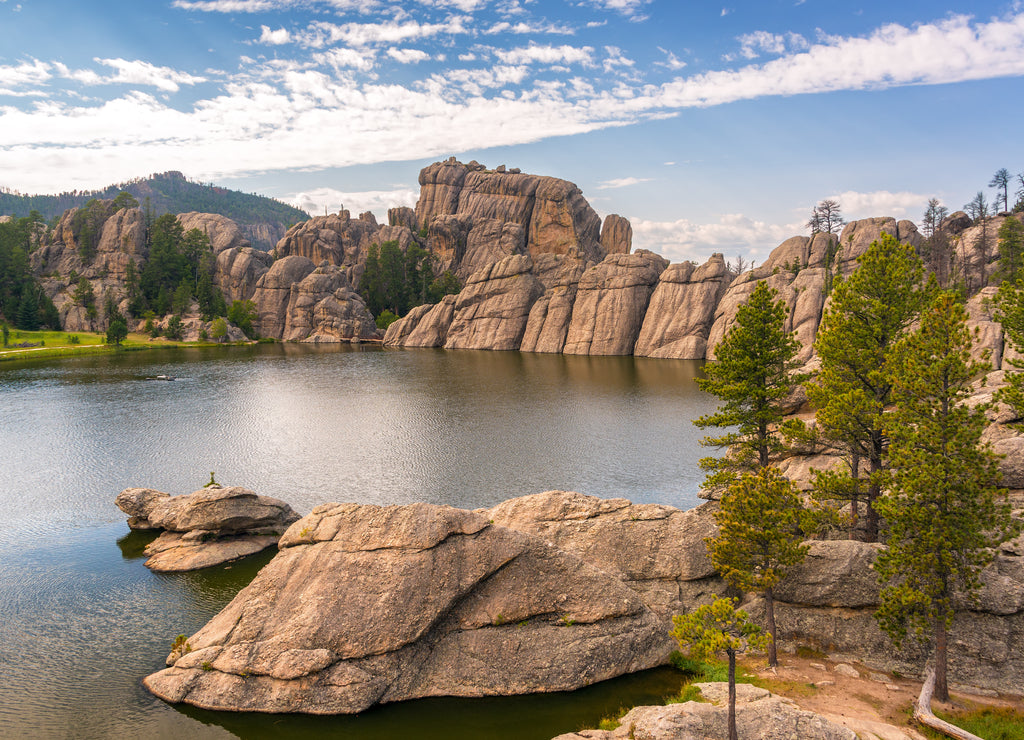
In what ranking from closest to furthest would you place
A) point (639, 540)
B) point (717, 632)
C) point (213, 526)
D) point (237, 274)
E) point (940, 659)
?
point (717, 632), point (940, 659), point (639, 540), point (213, 526), point (237, 274)

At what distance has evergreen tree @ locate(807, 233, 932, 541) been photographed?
89.2 feet

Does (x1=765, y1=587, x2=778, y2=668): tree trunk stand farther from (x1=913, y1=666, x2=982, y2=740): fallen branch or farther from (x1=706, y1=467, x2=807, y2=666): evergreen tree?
(x1=913, y1=666, x2=982, y2=740): fallen branch

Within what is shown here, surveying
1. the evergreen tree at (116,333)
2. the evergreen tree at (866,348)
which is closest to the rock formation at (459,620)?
the evergreen tree at (866,348)

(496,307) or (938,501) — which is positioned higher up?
(496,307)

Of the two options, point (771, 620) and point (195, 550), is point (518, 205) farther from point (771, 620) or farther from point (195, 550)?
point (771, 620)

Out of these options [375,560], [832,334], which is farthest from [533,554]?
[832,334]

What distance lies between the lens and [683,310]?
11606 centimetres

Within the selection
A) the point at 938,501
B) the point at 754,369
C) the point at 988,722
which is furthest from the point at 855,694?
the point at 754,369

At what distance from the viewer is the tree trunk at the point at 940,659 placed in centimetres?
1995

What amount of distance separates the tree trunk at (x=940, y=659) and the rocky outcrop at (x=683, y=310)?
308 ft

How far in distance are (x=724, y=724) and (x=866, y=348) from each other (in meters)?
20.1

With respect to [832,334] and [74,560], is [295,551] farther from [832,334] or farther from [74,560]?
[832,334]

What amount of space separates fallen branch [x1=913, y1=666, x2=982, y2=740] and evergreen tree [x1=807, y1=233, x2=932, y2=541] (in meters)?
8.53

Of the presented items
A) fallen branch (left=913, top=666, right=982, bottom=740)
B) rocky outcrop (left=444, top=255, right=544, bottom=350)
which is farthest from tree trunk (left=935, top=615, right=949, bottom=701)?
rocky outcrop (left=444, top=255, right=544, bottom=350)
